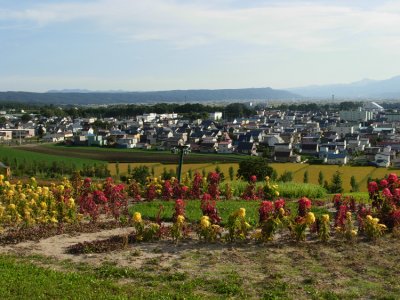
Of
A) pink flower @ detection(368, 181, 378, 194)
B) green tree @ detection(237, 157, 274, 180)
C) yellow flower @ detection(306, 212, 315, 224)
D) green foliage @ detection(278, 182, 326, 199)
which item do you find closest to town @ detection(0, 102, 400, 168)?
green tree @ detection(237, 157, 274, 180)

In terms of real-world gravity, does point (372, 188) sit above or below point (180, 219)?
above

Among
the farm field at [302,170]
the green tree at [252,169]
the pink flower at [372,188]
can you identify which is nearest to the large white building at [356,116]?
the farm field at [302,170]

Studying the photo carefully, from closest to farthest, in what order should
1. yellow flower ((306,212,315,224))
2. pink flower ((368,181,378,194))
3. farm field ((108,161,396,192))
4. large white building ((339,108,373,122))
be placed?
yellow flower ((306,212,315,224)), pink flower ((368,181,378,194)), farm field ((108,161,396,192)), large white building ((339,108,373,122))

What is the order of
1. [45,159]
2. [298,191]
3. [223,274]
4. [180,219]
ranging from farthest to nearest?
[45,159], [298,191], [180,219], [223,274]

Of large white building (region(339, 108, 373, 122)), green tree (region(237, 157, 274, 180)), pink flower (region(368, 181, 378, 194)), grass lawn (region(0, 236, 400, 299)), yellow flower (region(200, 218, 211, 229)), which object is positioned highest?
pink flower (region(368, 181, 378, 194))

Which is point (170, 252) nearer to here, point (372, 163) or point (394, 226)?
point (394, 226)

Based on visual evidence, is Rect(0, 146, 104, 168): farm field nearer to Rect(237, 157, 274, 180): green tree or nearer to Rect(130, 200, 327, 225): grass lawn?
Result: Rect(237, 157, 274, 180): green tree

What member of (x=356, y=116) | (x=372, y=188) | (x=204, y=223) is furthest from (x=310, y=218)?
(x=356, y=116)

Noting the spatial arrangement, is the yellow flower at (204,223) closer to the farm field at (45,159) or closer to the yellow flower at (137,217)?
the yellow flower at (137,217)

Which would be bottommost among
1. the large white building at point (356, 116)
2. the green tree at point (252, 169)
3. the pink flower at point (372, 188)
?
the large white building at point (356, 116)

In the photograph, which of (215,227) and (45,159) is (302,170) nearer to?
(45,159)

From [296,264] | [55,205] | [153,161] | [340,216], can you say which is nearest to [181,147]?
[55,205]

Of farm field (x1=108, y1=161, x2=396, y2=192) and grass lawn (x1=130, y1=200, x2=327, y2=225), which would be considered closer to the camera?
grass lawn (x1=130, y1=200, x2=327, y2=225)

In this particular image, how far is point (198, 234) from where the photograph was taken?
321 inches
